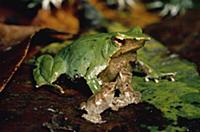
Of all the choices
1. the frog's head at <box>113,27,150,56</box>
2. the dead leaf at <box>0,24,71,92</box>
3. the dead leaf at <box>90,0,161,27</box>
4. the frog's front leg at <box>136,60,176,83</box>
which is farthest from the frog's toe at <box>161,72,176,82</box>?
the dead leaf at <box>90,0,161,27</box>

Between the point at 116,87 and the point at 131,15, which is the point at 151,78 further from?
the point at 131,15

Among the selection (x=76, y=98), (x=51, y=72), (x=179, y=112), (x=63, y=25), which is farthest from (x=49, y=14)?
(x=179, y=112)

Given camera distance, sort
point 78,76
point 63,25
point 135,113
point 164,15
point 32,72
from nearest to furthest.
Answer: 1. point 135,113
2. point 78,76
3. point 32,72
4. point 63,25
5. point 164,15

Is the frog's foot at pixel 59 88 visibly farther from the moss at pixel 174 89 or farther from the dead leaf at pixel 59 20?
the dead leaf at pixel 59 20

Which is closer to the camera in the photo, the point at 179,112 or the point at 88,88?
the point at 179,112

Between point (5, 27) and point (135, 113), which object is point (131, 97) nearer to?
point (135, 113)

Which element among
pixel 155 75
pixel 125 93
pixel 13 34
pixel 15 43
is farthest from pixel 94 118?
pixel 13 34

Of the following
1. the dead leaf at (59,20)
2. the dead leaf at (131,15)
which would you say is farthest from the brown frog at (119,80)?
the dead leaf at (131,15)
